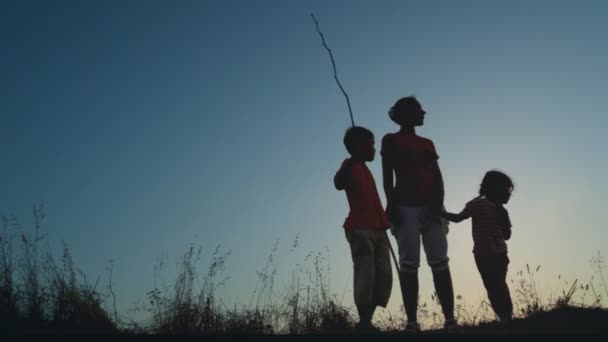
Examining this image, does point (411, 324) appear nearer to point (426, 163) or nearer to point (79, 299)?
point (426, 163)

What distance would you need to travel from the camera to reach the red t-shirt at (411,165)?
5.48 meters

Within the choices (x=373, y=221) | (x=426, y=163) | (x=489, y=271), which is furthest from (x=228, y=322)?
(x=489, y=271)

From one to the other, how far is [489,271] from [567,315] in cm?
92

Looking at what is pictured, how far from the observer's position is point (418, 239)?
537cm

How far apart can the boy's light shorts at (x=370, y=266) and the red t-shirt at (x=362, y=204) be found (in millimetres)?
65

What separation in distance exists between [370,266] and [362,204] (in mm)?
590

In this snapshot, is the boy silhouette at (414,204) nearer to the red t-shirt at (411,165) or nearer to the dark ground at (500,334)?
the red t-shirt at (411,165)

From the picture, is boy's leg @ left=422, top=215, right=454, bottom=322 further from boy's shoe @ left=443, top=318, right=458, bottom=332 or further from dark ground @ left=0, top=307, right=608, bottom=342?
dark ground @ left=0, top=307, right=608, bottom=342

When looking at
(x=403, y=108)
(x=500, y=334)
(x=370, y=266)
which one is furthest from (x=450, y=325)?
(x=403, y=108)

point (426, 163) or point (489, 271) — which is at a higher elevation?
point (426, 163)

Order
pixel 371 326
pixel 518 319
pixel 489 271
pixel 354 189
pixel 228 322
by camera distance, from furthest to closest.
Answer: pixel 489 271 → pixel 518 319 → pixel 228 322 → pixel 354 189 → pixel 371 326

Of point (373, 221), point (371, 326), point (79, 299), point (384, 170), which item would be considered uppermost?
point (384, 170)

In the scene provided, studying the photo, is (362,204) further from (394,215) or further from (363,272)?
(363,272)

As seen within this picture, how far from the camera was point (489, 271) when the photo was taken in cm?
673
